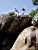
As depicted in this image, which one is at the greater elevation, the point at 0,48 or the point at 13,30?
the point at 13,30

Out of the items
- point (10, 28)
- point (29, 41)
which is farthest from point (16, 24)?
point (29, 41)

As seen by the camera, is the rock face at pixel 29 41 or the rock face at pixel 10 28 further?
the rock face at pixel 10 28

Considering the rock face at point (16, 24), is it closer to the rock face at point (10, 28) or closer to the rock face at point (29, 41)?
the rock face at point (10, 28)

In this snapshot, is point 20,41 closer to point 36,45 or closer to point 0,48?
point 36,45

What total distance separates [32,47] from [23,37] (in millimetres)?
660

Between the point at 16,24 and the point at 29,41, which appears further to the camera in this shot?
the point at 16,24

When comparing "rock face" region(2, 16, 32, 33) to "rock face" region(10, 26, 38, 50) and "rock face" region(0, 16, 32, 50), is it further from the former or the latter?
"rock face" region(10, 26, 38, 50)

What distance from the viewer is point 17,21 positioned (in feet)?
31.4

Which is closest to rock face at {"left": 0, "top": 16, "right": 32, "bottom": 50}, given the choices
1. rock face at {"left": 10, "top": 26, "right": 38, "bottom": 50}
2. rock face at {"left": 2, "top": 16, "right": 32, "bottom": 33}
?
rock face at {"left": 2, "top": 16, "right": 32, "bottom": 33}

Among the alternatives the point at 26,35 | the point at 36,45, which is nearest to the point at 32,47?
the point at 36,45

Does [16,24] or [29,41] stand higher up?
[29,41]

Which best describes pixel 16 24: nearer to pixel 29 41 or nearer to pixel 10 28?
pixel 10 28

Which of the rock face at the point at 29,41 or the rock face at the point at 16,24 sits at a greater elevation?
the rock face at the point at 29,41

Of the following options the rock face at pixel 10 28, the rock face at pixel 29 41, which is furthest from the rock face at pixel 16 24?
the rock face at pixel 29 41
